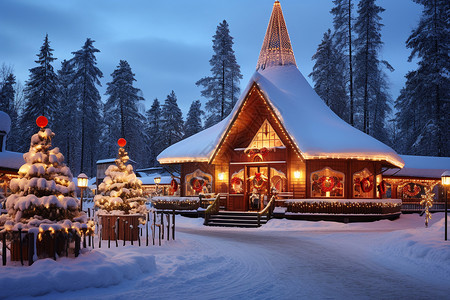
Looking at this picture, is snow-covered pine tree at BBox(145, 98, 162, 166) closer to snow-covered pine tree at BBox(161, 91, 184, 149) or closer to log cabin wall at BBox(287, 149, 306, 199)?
snow-covered pine tree at BBox(161, 91, 184, 149)

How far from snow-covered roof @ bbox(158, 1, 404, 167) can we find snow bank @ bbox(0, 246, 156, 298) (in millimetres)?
15981

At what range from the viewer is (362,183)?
25047 millimetres

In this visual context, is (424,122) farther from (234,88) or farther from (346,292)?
(346,292)

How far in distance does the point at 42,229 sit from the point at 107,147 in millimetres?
50225

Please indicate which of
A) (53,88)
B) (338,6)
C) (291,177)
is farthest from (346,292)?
(53,88)

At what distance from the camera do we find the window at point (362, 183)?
82.3 ft

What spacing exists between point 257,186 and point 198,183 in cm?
463

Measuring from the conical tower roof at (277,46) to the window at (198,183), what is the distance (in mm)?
10223

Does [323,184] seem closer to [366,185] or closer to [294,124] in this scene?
[366,185]

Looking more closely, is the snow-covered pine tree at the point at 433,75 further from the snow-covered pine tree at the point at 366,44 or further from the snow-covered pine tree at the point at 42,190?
the snow-covered pine tree at the point at 42,190

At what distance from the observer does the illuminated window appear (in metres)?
27.2

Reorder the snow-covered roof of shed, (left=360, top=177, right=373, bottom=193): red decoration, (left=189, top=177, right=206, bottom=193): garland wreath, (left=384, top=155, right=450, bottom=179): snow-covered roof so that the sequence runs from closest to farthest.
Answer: (left=360, top=177, right=373, bottom=193): red decoration, the snow-covered roof of shed, (left=189, top=177, right=206, bottom=193): garland wreath, (left=384, top=155, right=450, bottom=179): snow-covered roof

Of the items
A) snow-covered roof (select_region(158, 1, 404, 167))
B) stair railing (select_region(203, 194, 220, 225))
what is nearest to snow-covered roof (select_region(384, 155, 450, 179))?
snow-covered roof (select_region(158, 1, 404, 167))

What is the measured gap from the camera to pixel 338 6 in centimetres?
4069
